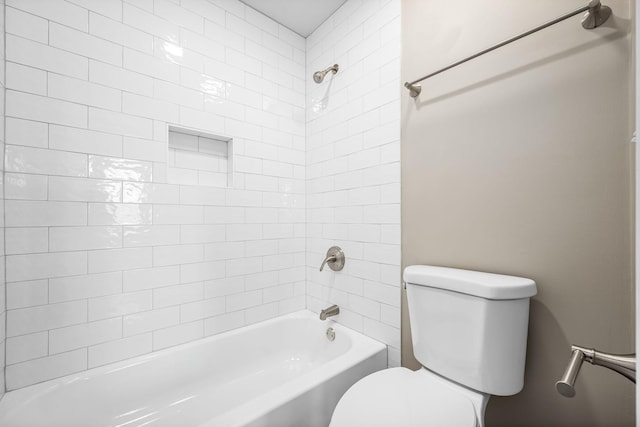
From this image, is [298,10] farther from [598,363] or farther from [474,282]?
[598,363]

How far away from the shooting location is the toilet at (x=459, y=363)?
0.89 metres

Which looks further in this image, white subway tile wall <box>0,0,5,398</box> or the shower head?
the shower head

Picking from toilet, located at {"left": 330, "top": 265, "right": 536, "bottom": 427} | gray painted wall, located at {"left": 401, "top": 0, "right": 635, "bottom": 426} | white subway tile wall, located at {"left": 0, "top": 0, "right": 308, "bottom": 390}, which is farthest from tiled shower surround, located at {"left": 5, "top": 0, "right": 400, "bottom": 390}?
toilet, located at {"left": 330, "top": 265, "right": 536, "bottom": 427}

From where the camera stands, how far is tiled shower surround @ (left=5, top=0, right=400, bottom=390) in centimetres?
117

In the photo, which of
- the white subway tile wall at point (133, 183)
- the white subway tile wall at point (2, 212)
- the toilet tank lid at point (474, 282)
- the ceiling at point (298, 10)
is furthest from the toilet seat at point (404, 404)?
the ceiling at point (298, 10)

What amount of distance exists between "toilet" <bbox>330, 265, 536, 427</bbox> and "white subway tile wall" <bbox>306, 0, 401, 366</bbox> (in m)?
0.38

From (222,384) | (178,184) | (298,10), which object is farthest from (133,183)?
(298,10)

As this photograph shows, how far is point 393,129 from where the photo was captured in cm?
147

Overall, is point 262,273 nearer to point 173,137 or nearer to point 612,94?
point 173,137

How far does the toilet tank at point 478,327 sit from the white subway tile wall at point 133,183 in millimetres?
1121

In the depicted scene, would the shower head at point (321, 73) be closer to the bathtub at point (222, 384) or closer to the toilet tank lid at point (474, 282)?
the toilet tank lid at point (474, 282)

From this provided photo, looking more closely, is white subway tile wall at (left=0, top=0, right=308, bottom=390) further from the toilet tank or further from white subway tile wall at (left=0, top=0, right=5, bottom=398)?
the toilet tank

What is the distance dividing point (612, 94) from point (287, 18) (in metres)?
1.81

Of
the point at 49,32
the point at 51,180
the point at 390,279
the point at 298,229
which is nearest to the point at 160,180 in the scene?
the point at 51,180
